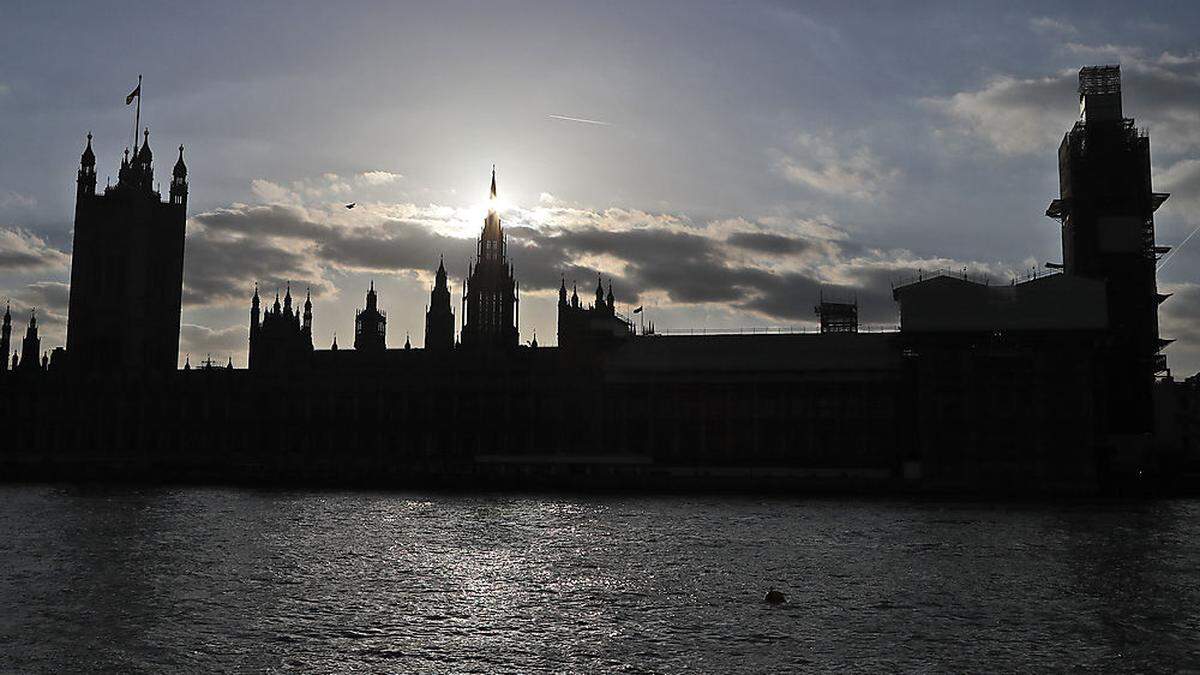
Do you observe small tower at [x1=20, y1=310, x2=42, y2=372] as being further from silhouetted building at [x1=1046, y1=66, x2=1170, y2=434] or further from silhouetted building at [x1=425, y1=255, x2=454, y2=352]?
silhouetted building at [x1=1046, y1=66, x2=1170, y2=434]

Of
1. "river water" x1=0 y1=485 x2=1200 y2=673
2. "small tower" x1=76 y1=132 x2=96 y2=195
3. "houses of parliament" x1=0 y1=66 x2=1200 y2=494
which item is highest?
"small tower" x1=76 y1=132 x2=96 y2=195

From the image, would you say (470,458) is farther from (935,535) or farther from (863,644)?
(863,644)

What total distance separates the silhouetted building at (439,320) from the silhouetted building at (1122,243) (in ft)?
266

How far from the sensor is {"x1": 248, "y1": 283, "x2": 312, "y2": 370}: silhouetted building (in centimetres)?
14450

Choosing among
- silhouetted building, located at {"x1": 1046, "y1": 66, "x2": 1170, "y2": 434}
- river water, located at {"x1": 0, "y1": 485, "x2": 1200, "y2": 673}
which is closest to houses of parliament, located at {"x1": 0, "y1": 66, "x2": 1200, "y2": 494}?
silhouetted building, located at {"x1": 1046, "y1": 66, "x2": 1170, "y2": 434}

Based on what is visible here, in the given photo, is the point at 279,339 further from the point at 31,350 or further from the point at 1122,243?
→ the point at 1122,243

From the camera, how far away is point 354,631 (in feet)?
103

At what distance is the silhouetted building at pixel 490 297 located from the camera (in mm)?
148500

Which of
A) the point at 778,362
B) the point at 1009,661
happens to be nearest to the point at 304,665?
the point at 1009,661

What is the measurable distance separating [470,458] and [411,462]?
7.13 m

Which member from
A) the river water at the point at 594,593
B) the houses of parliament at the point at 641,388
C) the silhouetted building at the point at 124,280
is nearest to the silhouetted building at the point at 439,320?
the houses of parliament at the point at 641,388

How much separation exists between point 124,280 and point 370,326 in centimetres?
3671

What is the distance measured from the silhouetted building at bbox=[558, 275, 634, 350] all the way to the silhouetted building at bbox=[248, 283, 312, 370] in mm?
35468

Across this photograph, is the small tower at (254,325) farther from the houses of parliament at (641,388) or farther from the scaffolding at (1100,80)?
the scaffolding at (1100,80)
